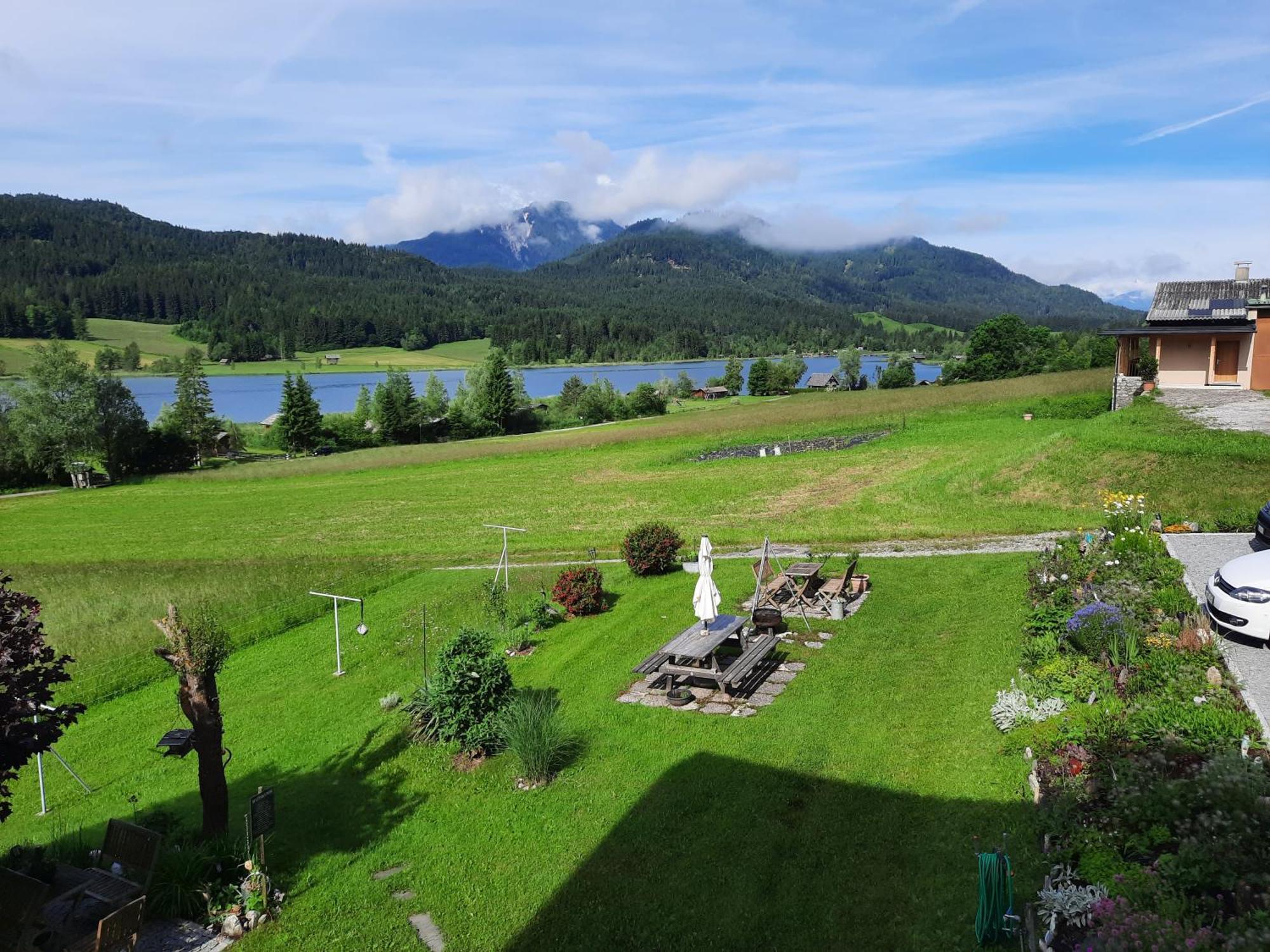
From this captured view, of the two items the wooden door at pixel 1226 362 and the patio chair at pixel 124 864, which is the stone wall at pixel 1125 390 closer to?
the wooden door at pixel 1226 362

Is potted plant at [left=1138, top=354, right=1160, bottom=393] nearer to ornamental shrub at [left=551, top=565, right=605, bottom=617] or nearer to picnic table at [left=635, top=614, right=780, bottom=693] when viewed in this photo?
ornamental shrub at [left=551, top=565, right=605, bottom=617]

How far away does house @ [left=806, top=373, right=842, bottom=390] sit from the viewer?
441 ft

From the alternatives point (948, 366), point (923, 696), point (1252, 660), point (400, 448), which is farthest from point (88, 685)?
point (948, 366)

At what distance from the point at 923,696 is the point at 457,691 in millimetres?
7100

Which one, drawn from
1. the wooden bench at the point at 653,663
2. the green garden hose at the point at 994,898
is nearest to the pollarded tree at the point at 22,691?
the wooden bench at the point at 653,663

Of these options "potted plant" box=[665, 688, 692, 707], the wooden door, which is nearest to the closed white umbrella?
"potted plant" box=[665, 688, 692, 707]

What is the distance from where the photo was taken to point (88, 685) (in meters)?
17.3

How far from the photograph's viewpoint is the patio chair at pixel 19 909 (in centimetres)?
684

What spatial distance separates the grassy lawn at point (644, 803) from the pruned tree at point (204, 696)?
963 mm

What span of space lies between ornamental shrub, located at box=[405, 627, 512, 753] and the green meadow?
48cm

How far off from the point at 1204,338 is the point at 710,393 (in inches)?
3875

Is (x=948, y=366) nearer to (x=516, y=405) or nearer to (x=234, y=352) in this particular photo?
(x=516, y=405)

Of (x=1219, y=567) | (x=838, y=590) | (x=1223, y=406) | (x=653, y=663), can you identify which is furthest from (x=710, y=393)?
(x=653, y=663)

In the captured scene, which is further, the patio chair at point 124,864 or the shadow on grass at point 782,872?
the patio chair at point 124,864
